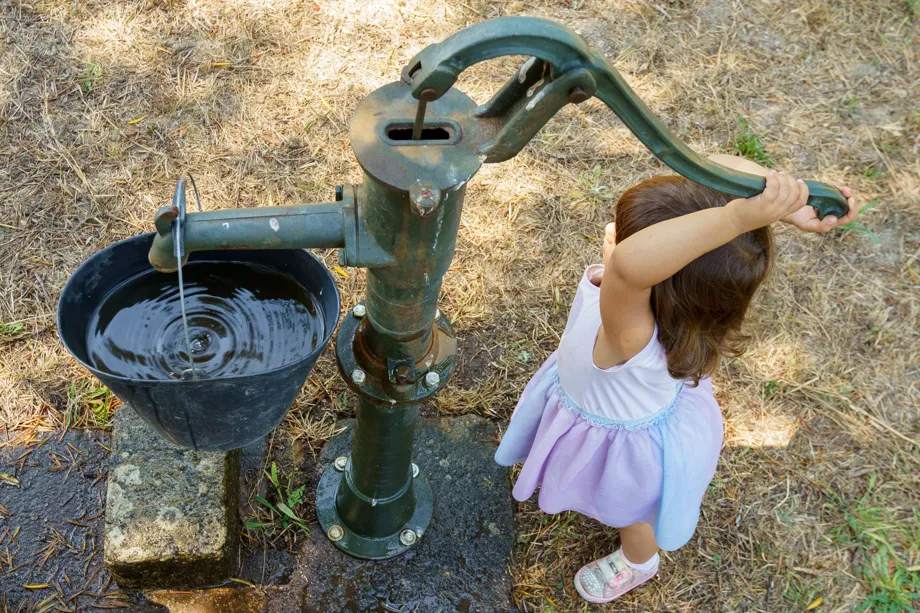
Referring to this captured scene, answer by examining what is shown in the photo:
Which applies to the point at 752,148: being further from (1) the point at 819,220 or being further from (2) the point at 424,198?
(2) the point at 424,198

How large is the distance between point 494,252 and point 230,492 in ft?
4.31

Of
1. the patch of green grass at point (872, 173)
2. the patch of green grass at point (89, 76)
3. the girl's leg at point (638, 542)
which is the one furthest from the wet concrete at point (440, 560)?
the patch of green grass at point (872, 173)

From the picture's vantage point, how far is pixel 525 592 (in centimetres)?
220

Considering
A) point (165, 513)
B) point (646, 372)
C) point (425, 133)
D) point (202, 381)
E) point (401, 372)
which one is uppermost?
point (425, 133)

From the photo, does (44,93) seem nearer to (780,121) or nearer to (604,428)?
(604,428)

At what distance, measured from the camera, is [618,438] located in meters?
1.93

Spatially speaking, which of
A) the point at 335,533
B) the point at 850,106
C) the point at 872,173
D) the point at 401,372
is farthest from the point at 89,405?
the point at 850,106

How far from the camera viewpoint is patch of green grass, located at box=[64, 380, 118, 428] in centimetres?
233

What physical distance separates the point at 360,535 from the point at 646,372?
100 centimetres

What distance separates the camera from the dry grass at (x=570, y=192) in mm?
2379

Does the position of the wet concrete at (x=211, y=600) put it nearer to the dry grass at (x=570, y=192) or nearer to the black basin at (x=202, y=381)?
the dry grass at (x=570, y=192)

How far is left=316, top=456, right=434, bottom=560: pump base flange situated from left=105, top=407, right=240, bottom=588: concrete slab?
0.87 feet

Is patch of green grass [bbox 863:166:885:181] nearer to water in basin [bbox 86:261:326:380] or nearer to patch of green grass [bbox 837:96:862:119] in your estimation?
patch of green grass [bbox 837:96:862:119]

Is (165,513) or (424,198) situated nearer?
(424,198)
